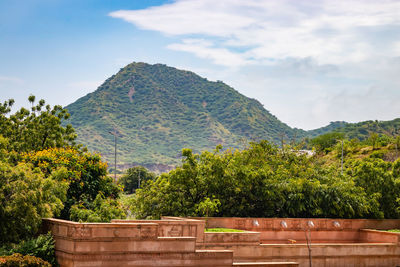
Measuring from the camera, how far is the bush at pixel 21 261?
17.5 metres

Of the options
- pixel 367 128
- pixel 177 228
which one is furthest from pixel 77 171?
pixel 367 128

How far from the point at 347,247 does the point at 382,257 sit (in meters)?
2.06

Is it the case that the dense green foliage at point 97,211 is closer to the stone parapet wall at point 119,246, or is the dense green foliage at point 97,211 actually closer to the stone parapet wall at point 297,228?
the stone parapet wall at point 119,246

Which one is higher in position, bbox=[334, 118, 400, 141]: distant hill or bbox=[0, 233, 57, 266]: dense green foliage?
bbox=[334, 118, 400, 141]: distant hill

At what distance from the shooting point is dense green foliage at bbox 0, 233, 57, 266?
18688 mm

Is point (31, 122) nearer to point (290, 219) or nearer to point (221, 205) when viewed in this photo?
point (221, 205)

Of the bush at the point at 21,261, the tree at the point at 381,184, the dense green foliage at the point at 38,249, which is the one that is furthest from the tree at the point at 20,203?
the tree at the point at 381,184

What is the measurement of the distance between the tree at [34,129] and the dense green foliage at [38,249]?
22269mm

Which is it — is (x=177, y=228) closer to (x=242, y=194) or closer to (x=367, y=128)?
(x=242, y=194)

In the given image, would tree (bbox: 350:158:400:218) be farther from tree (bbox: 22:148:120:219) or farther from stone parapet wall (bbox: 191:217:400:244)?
tree (bbox: 22:148:120:219)

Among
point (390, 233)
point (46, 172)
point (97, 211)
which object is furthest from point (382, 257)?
point (46, 172)

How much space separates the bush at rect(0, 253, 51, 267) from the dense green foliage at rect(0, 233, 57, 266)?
482 mm

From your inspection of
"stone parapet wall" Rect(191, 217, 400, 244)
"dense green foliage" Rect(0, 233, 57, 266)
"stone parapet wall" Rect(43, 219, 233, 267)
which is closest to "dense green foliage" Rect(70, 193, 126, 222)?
"stone parapet wall" Rect(43, 219, 233, 267)

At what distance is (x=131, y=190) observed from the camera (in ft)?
359
